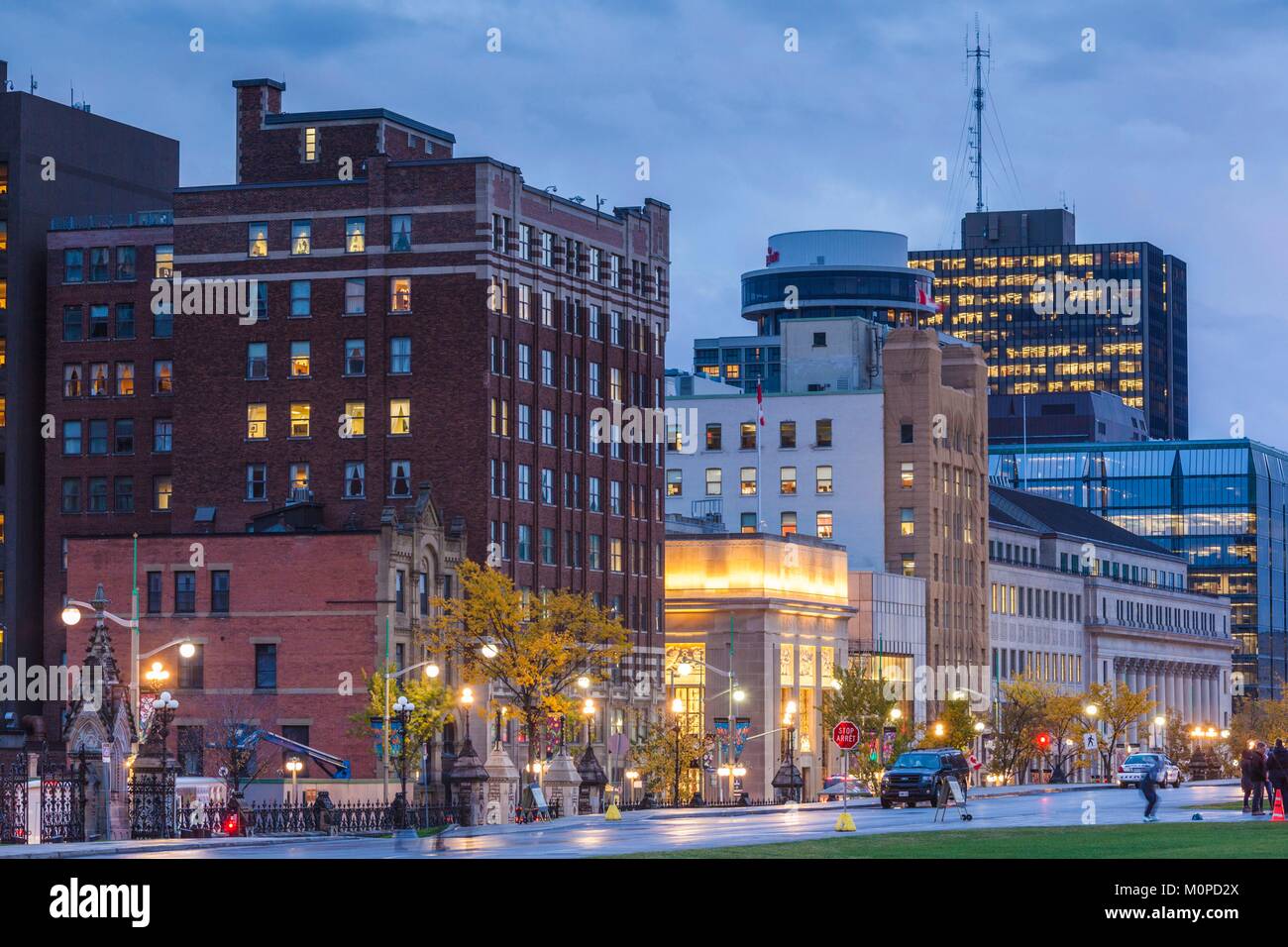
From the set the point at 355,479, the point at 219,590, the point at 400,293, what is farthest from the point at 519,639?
the point at 400,293

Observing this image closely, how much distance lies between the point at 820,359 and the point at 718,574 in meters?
38.6

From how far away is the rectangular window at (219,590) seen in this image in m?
107

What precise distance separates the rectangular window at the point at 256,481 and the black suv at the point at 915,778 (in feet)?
128

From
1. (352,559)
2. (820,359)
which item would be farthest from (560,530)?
(820,359)

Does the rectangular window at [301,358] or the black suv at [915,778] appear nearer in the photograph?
the black suv at [915,778]

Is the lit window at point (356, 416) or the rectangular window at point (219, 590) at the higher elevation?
the lit window at point (356, 416)

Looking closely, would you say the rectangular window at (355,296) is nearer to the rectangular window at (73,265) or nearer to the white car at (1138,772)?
the rectangular window at (73,265)

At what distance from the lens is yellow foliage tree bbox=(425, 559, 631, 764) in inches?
4200

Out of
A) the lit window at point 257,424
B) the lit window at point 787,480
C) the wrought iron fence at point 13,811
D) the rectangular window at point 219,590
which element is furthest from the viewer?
the lit window at point 787,480

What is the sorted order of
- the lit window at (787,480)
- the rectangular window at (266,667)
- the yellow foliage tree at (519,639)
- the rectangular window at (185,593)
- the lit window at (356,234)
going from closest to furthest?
the rectangular window at (266,667) → the yellow foliage tree at (519,639) → the rectangular window at (185,593) → the lit window at (356,234) → the lit window at (787,480)
